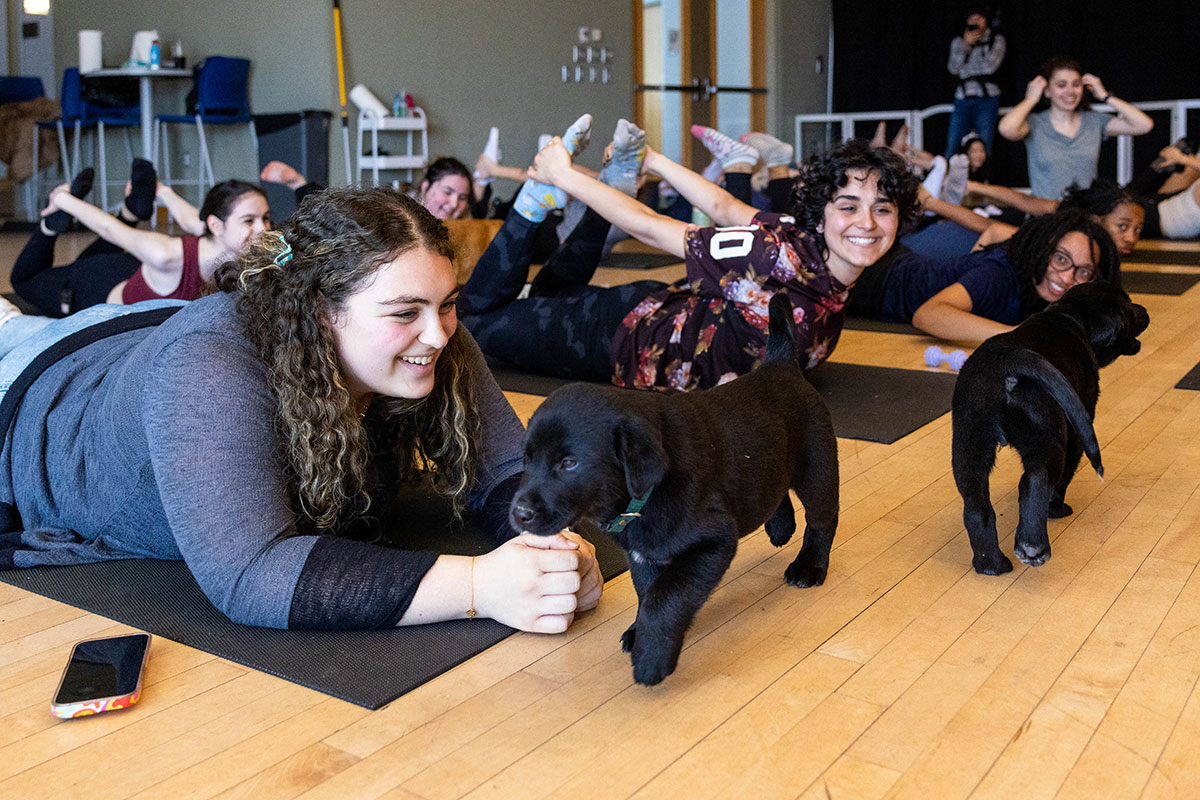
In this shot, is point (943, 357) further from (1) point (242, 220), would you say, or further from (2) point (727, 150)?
(1) point (242, 220)

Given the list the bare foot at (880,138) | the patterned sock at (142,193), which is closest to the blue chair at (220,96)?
the patterned sock at (142,193)

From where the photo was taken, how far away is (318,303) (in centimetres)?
151

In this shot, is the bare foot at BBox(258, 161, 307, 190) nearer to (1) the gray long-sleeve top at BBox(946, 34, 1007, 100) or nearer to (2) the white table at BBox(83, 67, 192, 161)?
(2) the white table at BBox(83, 67, 192, 161)

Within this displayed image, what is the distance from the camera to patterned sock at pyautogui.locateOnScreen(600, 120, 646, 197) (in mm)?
3461

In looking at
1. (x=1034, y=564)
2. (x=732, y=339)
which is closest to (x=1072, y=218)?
(x=732, y=339)

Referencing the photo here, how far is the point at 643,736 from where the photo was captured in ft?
4.13

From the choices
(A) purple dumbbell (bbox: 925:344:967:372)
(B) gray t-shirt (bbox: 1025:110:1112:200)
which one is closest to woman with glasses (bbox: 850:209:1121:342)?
(A) purple dumbbell (bbox: 925:344:967:372)

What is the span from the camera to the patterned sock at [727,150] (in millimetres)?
4797

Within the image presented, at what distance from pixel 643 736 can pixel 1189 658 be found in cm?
77

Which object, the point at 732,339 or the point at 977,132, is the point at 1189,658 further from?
the point at 977,132

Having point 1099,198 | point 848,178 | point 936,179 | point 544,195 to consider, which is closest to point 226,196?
point 544,195

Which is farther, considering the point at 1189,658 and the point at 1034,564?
the point at 1034,564

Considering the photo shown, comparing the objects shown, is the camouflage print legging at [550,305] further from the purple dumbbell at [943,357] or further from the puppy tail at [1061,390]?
the puppy tail at [1061,390]

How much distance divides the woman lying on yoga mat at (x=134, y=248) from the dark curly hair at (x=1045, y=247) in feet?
8.02
